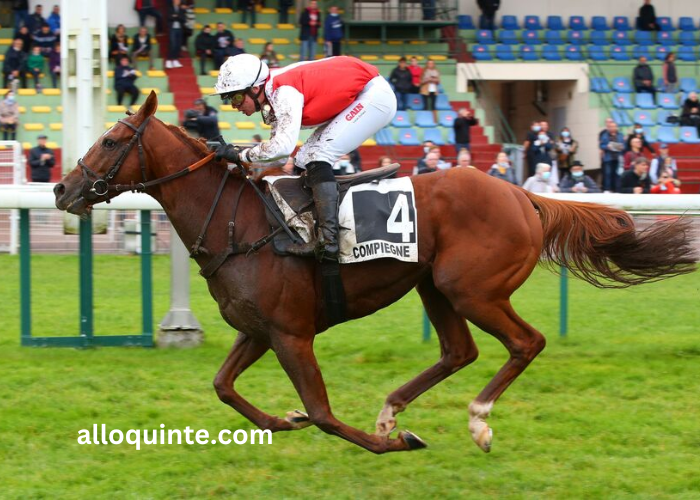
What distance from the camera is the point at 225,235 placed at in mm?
5129

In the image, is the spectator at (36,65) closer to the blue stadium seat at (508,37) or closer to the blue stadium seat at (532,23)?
the blue stadium seat at (508,37)

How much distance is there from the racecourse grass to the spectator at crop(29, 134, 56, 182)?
5.08 metres

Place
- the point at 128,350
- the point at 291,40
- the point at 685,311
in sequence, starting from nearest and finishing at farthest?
the point at 128,350 < the point at 685,311 < the point at 291,40

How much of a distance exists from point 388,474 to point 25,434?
1961 millimetres

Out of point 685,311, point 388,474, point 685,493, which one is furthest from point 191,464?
point 685,311

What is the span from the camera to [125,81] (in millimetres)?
16594

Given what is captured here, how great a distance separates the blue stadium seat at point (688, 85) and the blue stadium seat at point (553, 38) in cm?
265

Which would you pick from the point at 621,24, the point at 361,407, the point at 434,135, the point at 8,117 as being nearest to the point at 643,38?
the point at 621,24

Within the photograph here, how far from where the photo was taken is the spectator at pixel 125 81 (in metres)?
16.6

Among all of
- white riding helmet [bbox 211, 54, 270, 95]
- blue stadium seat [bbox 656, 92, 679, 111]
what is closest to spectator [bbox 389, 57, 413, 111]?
blue stadium seat [bbox 656, 92, 679, 111]

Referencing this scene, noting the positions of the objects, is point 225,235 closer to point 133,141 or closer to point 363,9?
point 133,141

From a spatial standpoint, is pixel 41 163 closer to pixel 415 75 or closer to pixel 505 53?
pixel 415 75

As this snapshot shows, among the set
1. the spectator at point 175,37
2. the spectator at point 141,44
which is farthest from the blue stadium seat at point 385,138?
the spectator at point 141,44

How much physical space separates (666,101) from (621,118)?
1320 millimetres
